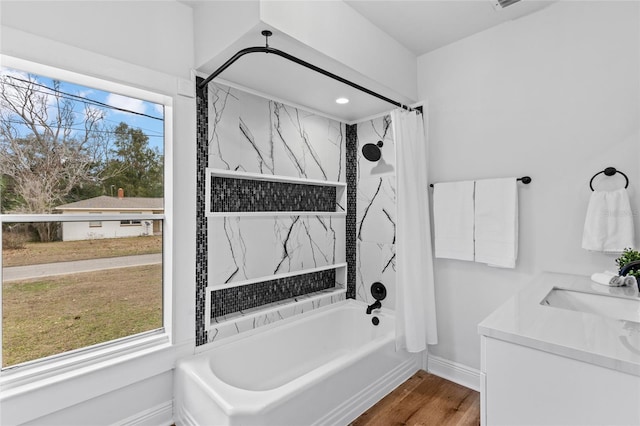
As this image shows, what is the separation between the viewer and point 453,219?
2412 mm

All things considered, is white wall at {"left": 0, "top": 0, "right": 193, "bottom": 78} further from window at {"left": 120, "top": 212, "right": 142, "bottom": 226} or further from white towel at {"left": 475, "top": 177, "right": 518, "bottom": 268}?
white towel at {"left": 475, "top": 177, "right": 518, "bottom": 268}

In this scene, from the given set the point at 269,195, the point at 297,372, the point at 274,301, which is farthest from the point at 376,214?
the point at 297,372

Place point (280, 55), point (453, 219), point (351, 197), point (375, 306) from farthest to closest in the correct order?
point (351, 197), point (375, 306), point (453, 219), point (280, 55)

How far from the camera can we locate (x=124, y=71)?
1.78 metres

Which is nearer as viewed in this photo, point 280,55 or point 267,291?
point 280,55

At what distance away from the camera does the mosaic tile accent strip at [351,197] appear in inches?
125

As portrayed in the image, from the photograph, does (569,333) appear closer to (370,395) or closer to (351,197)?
(370,395)

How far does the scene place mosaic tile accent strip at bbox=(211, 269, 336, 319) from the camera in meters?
2.29

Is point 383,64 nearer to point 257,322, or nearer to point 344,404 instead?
point 257,322

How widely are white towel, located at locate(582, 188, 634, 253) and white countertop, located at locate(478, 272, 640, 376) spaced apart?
0.73 meters

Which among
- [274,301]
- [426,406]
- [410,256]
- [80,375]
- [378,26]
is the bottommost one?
[426,406]

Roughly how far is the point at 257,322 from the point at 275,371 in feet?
1.24

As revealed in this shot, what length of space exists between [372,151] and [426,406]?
6.66ft

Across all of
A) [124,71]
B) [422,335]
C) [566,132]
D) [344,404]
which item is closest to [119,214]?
[124,71]
